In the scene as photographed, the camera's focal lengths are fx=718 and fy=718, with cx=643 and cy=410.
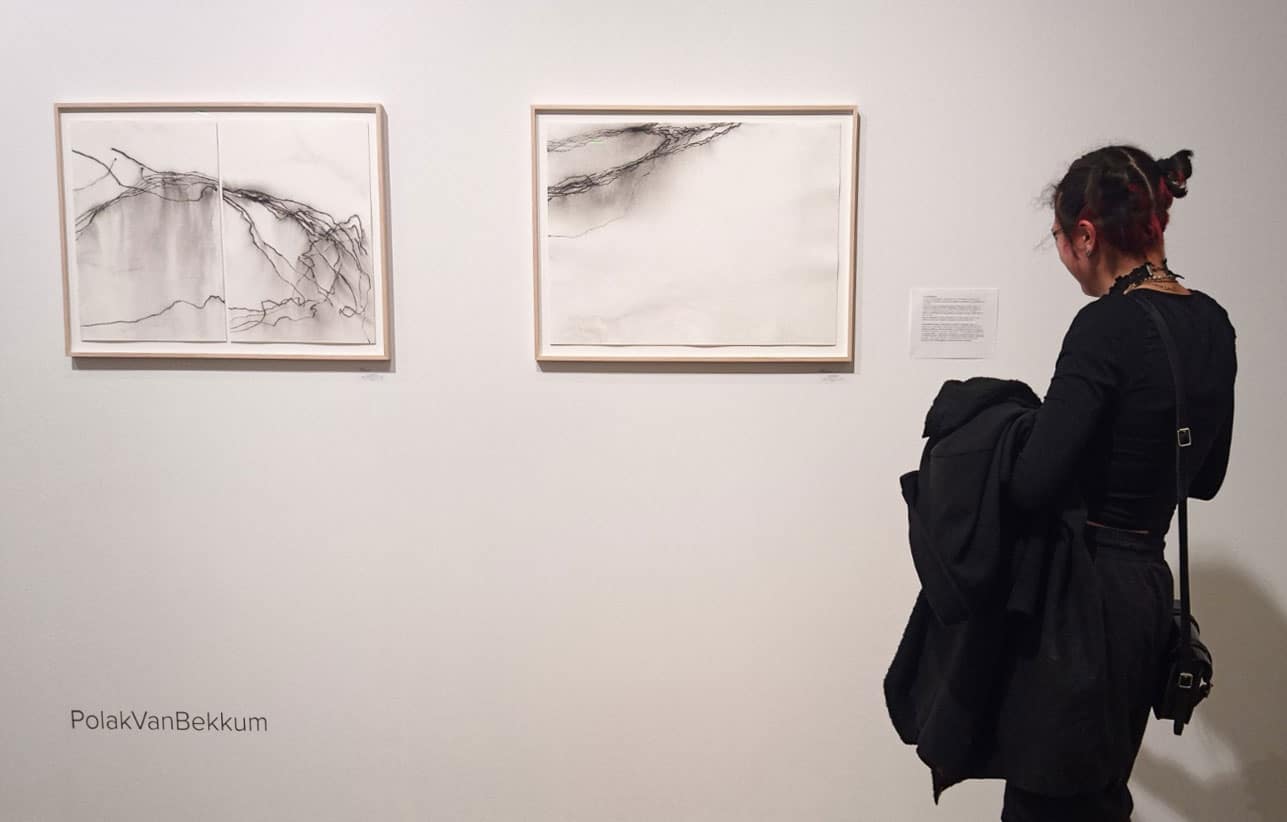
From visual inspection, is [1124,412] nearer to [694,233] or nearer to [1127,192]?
[1127,192]

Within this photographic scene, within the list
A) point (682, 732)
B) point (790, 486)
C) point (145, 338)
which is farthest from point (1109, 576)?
point (145, 338)

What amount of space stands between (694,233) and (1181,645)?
124cm

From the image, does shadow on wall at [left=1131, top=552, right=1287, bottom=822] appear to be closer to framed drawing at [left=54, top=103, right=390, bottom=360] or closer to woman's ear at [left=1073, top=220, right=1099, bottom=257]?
woman's ear at [left=1073, top=220, right=1099, bottom=257]

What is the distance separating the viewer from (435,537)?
1.80 meters

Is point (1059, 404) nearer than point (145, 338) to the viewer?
Yes

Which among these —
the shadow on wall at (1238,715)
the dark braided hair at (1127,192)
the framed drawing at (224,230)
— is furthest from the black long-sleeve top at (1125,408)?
the framed drawing at (224,230)

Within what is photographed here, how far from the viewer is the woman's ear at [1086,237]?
4.05 ft

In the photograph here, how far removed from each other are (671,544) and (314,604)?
916 millimetres

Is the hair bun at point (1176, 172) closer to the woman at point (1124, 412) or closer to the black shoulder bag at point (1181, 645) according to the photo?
the woman at point (1124, 412)

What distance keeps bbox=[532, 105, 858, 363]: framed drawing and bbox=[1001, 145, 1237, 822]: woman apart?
561 mm

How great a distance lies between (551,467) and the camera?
1784 millimetres

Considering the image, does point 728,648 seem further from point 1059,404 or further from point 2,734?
point 2,734

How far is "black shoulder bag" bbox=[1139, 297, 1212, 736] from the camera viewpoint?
1139 millimetres

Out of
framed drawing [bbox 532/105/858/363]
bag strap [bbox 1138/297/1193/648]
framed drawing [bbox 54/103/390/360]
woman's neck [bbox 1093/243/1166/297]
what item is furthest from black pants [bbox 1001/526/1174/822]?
framed drawing [bbox 54/103/390/360]
